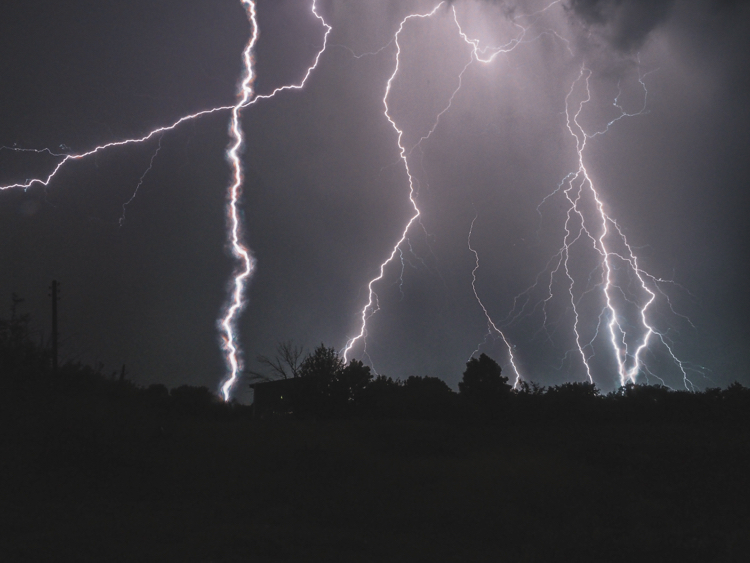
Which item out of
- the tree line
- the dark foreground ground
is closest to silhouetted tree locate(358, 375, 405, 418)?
the tree line

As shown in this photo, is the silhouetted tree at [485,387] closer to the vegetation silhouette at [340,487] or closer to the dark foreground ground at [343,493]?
the vegetation silhouette at [340,487]

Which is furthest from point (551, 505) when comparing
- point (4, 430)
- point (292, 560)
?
point (4, 430)

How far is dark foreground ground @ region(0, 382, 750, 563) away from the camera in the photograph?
16.5 feet

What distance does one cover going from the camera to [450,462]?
30.8 ft

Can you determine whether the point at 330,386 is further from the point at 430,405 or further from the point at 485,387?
the point at 485,387

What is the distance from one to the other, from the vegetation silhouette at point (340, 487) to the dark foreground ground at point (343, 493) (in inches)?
1.2

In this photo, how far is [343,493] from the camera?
744 cm

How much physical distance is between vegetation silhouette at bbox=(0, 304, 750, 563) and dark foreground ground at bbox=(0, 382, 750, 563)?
3 centimetres

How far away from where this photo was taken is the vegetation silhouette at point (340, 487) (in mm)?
5078

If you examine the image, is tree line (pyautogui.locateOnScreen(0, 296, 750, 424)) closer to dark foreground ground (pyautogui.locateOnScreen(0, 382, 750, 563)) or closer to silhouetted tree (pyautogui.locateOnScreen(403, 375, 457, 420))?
silhouetted tree (pyautogui.locateOnScreen(403, 375, 457, 420))

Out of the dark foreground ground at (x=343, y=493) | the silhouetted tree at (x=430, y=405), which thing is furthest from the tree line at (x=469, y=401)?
the dark foreground ground at (x=343, y=493)

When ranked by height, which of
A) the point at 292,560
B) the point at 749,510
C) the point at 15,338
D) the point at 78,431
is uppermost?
the point at 15,338

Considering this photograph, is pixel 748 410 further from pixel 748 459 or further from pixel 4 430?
pixel 4 430

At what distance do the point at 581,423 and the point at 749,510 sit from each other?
8.82 m
